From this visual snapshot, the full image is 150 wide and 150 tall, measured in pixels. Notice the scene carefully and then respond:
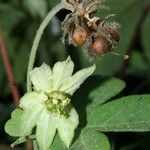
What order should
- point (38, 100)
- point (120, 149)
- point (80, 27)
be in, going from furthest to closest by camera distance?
1. point (120, 149)
2. point (38, 100)
3. point (80, 27)

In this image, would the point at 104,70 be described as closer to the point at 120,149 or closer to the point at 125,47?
the point at 125,47

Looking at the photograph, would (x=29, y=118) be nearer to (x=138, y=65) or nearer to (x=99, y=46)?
(x=99, y=46)

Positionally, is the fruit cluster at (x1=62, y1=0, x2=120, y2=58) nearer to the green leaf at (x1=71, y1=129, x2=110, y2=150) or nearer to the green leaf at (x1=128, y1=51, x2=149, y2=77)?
the green leaf at (x1=71, y1=129, x2=110, y2=150)

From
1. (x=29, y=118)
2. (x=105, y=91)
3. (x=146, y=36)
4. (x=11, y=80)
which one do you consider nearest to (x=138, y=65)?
(x=146, y=36)

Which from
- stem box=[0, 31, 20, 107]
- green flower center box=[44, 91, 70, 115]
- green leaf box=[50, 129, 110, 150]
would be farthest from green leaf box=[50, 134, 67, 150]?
stem box=[0, 31, 20, 107]

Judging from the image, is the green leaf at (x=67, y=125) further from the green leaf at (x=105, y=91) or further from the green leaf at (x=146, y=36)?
the green leaf at (x=146, y=36)

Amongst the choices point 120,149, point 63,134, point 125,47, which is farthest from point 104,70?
point 63,134
